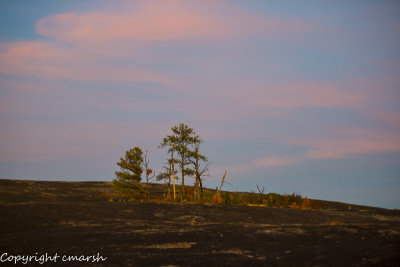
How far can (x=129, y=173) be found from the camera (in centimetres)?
3006

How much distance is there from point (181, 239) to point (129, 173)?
18.8m

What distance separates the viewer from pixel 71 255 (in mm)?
10211

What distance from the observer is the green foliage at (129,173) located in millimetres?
29750

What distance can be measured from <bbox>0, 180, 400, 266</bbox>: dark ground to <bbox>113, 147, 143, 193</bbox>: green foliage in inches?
435

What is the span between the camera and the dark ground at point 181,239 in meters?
9.13

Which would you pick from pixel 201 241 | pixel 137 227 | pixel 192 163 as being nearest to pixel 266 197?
pixel 192 163

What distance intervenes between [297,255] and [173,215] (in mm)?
9948

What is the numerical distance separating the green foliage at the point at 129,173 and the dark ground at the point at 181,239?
11050mm

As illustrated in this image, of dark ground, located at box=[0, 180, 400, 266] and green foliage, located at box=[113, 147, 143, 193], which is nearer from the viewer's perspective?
dark ground, located at box=[0, 180, 400, 266]

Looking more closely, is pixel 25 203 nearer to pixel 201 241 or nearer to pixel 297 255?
pixel 201 241

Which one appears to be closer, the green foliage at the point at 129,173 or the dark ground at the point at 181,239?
the dark ground at the point at 181,239

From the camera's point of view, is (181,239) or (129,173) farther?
(129,173)

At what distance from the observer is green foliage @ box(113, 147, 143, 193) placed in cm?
2975

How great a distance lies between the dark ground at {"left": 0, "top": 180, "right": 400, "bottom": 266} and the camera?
9.13 metres
